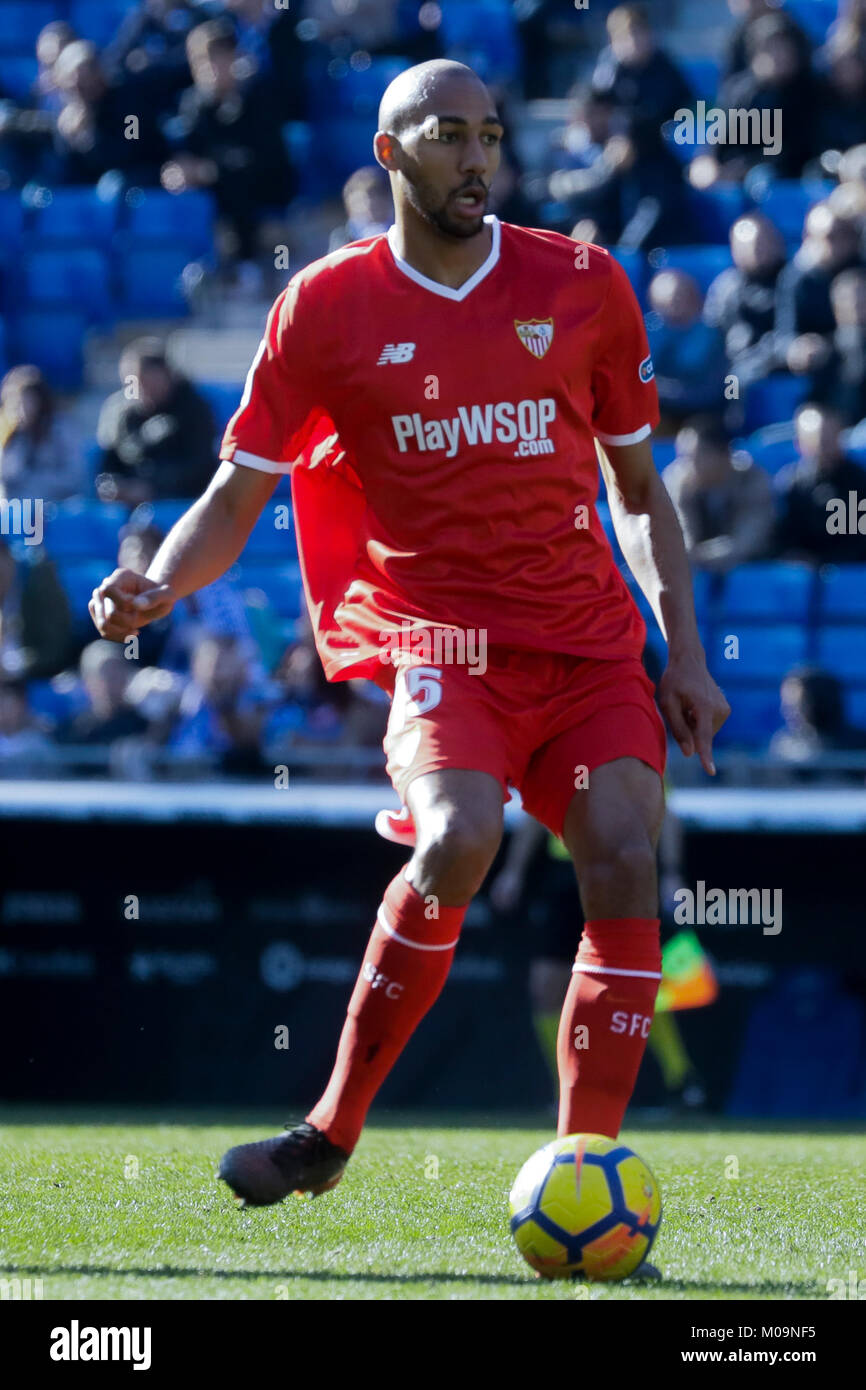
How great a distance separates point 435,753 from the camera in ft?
12.9

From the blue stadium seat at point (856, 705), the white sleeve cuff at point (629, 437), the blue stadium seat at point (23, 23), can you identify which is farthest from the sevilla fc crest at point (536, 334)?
the blue stadium seat at point (23, 23)

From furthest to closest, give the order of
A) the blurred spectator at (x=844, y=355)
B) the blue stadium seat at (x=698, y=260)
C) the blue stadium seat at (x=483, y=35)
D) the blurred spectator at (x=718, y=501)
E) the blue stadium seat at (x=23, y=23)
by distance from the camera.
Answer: the blue stadium seat at (x=23, y=23) → the blue stadium seat at (x=483, y=35) → the blue stadium seat at (x=698, y=260) → the blurred spectator at (x=844, y=355) → the blurred spectator at (x=718, y=501)

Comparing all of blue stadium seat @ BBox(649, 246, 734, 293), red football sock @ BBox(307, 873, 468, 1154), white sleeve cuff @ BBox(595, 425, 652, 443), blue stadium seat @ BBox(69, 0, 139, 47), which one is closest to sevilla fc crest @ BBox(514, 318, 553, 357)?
white sleeve cuff @ BBox(595, 425, 652, 443)

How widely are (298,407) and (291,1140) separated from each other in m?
1.54

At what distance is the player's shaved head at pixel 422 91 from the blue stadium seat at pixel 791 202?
322 inches

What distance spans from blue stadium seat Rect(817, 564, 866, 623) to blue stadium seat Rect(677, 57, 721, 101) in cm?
433

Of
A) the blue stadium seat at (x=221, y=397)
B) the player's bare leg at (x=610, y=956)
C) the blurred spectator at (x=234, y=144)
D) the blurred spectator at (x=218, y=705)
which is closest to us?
the player's bare leg at (x=610, y=956)

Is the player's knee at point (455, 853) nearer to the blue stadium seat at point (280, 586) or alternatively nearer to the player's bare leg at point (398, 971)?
the player's bare leg at point (398, 971)

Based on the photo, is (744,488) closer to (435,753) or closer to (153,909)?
(153,909)

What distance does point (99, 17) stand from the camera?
1441 centimetres

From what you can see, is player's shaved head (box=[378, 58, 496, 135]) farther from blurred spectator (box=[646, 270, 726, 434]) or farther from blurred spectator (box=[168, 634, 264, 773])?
blurred spectator (box=[646, 270, 726, 434])

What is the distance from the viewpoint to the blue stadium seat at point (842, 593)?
9930 millimetres

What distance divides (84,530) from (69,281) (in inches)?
106

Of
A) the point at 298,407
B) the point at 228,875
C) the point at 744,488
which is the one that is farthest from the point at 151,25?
the point at 298,407
